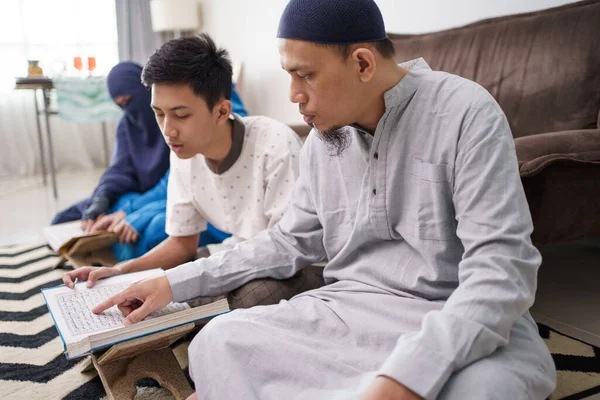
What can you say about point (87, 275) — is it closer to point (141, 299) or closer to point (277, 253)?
point (141, 299)

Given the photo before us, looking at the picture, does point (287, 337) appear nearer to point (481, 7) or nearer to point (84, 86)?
point (481, 7)

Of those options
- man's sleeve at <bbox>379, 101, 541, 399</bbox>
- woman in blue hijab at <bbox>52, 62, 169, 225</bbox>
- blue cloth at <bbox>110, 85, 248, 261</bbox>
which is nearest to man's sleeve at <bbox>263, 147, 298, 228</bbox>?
blue cloth at <bbox>110, 85, 248, 261</bbox>

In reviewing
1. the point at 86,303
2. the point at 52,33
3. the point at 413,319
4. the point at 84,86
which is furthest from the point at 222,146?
the point at 52,33

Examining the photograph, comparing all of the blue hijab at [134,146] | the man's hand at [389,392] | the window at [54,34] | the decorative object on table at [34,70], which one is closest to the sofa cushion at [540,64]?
the man's hand at [389,392]

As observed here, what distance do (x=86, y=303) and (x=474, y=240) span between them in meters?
0.75

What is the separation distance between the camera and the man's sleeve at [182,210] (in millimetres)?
1606

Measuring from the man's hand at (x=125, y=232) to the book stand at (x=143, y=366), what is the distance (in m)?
0.92

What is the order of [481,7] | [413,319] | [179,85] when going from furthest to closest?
[481,7], [179,85], [413,319]

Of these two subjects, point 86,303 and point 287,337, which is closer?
point 287,337

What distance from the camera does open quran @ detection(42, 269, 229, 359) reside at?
93 centimetres

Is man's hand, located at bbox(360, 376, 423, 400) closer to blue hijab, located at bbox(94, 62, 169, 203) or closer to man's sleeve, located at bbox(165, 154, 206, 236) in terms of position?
man's sleeve, located at bbox(165, 154, 206, 236)

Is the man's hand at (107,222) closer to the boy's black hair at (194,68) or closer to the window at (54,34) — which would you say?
the boy's black hair at (194,68)

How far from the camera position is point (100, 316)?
1.05m

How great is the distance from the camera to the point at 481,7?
2.18 meters
